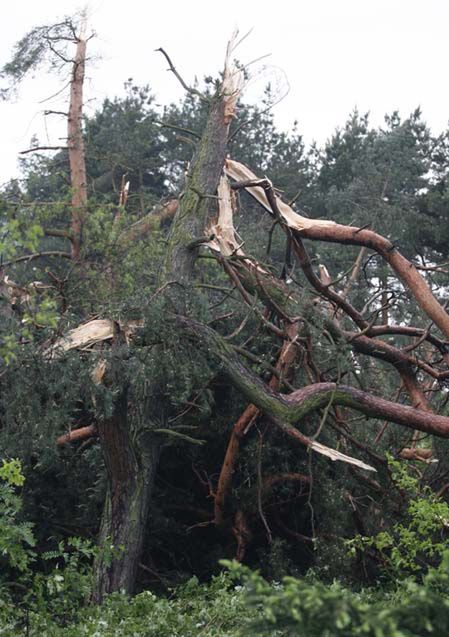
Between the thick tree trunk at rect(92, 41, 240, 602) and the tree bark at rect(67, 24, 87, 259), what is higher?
the tree bark at rect(67, 24, 87, 259)

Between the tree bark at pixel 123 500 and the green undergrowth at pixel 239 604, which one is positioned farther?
the tree bark at pixel 123 500

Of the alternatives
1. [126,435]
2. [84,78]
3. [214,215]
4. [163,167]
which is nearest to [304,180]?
[163,167]

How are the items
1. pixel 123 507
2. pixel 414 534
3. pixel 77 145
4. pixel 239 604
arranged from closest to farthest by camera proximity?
pixel 239 604 < pixel 414 534 < pixel 123 507 < pixel 77 145

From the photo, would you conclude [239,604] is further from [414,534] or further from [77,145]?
[77,145]

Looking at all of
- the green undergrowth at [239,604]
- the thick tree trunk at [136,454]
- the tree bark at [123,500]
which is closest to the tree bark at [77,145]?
the thick tree trunk at [136,454]

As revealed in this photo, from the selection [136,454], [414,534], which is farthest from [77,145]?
[414,534]

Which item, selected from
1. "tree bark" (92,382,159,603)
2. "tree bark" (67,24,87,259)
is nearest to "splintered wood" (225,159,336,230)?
"tree bark" (92,382,159,603)

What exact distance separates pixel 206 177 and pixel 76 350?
107 inches

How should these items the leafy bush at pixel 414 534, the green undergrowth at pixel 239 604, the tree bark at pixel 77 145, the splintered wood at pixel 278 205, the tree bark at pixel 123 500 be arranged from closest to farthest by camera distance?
the green undergrowth at pixel 239 604, the leafy bush at pixel 414 534, the tree bark at pixel 123 500, the splintered wood at pixel 278 205, the tree bark at pixel 77 145

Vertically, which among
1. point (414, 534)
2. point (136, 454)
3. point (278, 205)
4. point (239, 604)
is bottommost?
point (239, 604)

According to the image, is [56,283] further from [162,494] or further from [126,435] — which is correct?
[162,494]

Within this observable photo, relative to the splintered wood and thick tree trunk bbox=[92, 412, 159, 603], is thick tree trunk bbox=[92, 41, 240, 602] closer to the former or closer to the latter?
thick tree trunk bbox=[92, 412, 159, 603]

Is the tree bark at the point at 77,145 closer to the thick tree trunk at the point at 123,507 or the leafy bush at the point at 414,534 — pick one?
the thick tree trunk at the point at 123,507

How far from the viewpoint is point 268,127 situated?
27.5m
